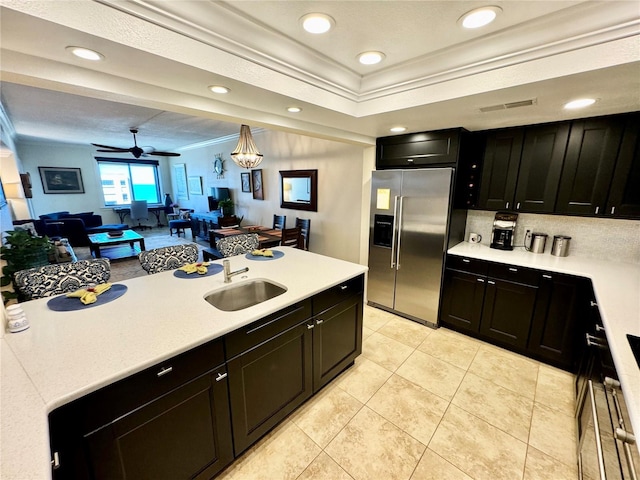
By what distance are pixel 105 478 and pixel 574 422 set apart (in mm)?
2841

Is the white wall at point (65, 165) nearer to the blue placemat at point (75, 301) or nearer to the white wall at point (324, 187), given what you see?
the white wall at point (324, 187)

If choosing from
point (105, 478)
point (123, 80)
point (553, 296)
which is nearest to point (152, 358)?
point (105, 478)

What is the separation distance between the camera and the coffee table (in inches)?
210

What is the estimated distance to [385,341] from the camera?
9.29 feet

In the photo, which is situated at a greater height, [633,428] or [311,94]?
[311,94]

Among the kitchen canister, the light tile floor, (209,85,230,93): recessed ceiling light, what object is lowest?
the light tile floor

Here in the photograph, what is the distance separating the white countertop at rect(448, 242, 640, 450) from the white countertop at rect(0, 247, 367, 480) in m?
1.47

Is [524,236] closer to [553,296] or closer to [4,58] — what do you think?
[553,296]

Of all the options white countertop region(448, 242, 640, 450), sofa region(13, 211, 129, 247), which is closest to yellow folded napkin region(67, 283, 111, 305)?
white countertop region(448, 242, 640, 450)

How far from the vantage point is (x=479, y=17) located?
134 centimetres

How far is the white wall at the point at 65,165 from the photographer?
23.8 ft

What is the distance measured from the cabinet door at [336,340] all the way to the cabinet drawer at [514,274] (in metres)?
1.42

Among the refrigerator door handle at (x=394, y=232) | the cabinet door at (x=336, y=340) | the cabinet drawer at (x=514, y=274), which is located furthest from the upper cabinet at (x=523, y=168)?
the cabinet door at (x=336, y=340)

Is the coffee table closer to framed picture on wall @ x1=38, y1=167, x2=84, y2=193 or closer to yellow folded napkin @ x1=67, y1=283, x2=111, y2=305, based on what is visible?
framed picture on wall @ x1=38, y1=167, x2=84, y2=193
